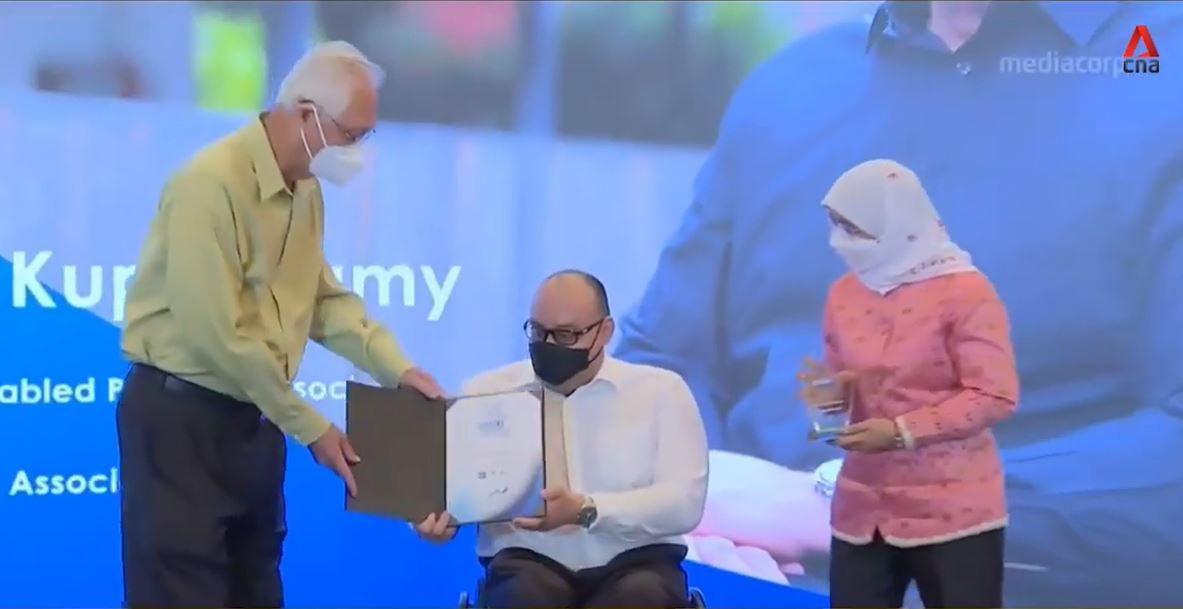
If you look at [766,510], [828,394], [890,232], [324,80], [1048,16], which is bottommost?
[766,510]

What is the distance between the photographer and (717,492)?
3250 mm

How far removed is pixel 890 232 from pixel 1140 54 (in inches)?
59.8

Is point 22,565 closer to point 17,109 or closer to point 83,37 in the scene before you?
point 17,109

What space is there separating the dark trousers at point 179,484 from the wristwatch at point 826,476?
1.61m

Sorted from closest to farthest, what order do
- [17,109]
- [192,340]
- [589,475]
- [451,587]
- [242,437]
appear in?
[192,340] → [242,437] → [589,475] → [17,109] → [451,587]

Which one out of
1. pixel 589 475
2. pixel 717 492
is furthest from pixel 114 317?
pixel 717 492

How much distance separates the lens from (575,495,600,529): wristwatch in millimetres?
2236

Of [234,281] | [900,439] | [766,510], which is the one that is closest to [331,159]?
[234,281]

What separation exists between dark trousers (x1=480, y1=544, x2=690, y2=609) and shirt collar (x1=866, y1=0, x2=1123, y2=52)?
66.1 inches

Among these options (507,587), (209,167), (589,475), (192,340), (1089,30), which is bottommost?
(507,587)

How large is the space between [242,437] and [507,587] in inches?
21.3

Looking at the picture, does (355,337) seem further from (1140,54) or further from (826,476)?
(1140,54)

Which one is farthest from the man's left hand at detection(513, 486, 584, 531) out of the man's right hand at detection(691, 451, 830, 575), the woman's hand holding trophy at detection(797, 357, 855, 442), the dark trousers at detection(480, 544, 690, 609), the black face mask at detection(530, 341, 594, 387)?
the man's right hand at detection(691, 451, 830, 575)

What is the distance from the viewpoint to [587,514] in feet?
7.36
